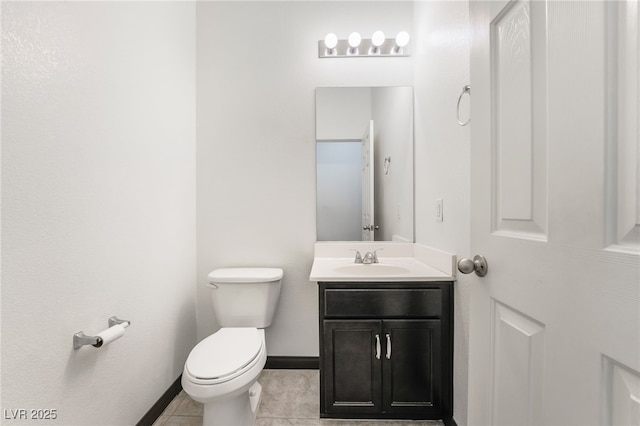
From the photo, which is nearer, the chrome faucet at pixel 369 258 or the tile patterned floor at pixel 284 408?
the tile patterned floor at pixel 284 408

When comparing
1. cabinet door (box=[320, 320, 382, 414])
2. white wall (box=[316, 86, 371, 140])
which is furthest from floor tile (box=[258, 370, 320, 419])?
white wall (box=[316, 86, 371, 140])

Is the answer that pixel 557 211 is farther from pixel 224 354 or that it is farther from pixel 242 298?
pixel 242 298

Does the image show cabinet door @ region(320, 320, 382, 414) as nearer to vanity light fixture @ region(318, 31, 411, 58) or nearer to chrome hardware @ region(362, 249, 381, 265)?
chrome hardware @ region(362, 249, 381, 265)

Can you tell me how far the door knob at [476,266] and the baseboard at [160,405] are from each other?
169 cm

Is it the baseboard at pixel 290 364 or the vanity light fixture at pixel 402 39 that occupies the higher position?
the vanity light fixture at pixel 402 39

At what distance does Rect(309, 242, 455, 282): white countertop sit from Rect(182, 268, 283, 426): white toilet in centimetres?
38

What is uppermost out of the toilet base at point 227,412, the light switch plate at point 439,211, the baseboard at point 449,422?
the light switch plate at point 439,211

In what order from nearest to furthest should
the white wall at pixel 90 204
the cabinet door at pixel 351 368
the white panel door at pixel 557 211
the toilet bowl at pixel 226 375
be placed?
the white panel door at pixel 557 211 < the white wall at pixel 90 204 < the toilet bowl at pixel 226 375 < the cabinet door at pixel 351 368

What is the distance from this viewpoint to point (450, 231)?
1437 mm

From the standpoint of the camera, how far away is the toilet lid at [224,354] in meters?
1.25

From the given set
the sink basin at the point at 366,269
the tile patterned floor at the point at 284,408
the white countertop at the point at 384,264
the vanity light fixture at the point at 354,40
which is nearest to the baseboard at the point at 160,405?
the tile patterned floor at the point at 284,408

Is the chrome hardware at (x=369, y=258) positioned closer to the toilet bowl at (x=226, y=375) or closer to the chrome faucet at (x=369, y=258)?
the chrome faucet at (x=369, y=258)

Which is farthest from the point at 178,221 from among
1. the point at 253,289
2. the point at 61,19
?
the point at 61,19

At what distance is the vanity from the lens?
142 centimetres
